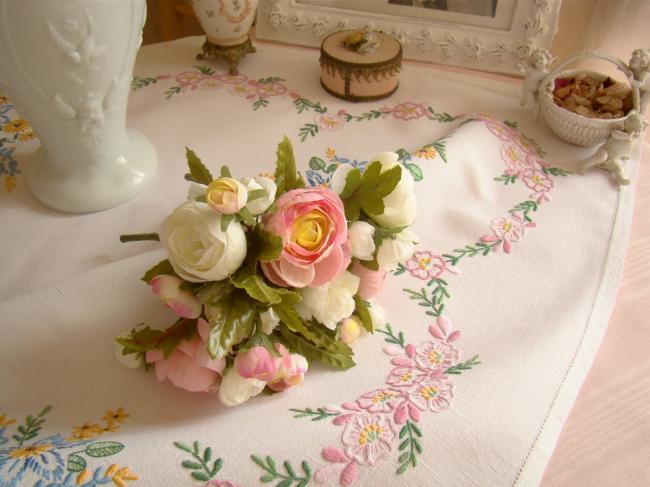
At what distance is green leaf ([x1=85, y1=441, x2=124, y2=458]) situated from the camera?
1.63 ft

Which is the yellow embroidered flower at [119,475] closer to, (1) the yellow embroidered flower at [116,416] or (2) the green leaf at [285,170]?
(1) the yellow embroidered flower at [116,416]

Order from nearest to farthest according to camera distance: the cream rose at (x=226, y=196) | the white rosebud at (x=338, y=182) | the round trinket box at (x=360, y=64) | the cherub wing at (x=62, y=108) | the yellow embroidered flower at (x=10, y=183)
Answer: the cream rose at (x=226, y=196) < the white rosebud at (x=338, y=182) < the cherub wing at (x=62, y=108) < the yellow embroidered flower at (x=10, y=183) < the round trinket box at (x=360, y=64)

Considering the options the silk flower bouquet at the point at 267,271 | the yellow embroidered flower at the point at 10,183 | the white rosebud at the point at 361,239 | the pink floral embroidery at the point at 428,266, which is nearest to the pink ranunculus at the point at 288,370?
the silk flower bouquet at the point at 267,271

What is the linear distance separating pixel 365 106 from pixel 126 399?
1.95ft

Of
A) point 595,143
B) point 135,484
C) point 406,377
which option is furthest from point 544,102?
point 135,484

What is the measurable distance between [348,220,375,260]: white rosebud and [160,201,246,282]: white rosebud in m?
0.10

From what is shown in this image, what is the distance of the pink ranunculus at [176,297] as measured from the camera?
0.49 m

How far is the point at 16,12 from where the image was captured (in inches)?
22.3

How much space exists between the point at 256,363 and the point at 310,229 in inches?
4.6

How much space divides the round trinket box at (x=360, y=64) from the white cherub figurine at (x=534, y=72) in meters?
0.20

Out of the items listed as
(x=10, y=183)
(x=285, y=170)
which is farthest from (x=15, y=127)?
(x=285, y=170)

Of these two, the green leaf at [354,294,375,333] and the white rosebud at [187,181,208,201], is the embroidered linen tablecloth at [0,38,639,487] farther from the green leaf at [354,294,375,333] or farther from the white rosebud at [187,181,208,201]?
the white rosebud at [187,181,208,201]

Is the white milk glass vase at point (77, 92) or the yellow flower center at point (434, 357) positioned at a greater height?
the white milk glass vase at point (77, 92)

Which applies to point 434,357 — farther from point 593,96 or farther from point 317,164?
point 593,96
